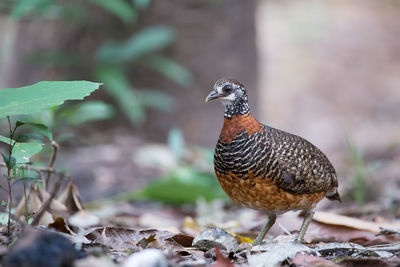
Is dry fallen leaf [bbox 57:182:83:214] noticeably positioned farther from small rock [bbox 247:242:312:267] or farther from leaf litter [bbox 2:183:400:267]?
small rock [bbox 247:242:312:267]

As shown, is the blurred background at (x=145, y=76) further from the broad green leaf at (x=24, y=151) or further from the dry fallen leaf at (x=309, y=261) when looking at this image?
the dry fallen leaf at (x=309, y=261)

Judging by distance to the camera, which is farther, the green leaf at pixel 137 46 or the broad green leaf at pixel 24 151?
the green leaf at pixel 137 46

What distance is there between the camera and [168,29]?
9188 millimetres

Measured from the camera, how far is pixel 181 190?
6375 millimetres

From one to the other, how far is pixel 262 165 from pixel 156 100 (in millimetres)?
5434

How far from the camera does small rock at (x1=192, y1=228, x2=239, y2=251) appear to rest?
3586mm

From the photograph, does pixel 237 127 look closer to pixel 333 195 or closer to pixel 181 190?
pixel 333 195

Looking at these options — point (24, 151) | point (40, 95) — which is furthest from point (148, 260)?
point (40, 95)

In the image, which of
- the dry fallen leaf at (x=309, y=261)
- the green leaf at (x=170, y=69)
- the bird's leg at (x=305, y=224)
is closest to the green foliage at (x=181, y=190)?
the bird's leg at (x=305, y=224)

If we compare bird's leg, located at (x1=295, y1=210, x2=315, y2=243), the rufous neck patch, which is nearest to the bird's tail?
bird's leg, located at (x1=295, y1=210, x2=315, y2=243)

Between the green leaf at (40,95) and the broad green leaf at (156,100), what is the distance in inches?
228

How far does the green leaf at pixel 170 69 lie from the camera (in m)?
8.94

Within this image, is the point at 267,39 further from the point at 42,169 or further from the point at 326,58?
the point at 42,169

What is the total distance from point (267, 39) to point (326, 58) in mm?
→ 2137
